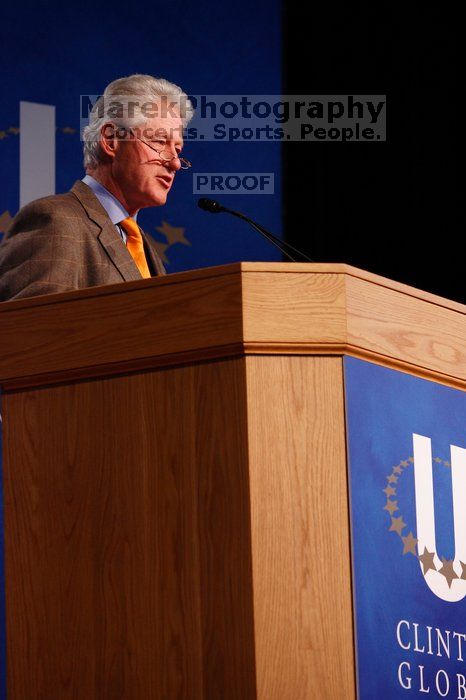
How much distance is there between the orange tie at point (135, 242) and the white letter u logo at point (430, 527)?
99 centimetres

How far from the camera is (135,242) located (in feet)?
8.71

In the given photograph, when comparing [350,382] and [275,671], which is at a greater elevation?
[350,382]

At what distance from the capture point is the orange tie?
103 inches

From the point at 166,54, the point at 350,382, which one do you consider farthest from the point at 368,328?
the point at 166,54

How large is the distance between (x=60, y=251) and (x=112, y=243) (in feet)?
0.45

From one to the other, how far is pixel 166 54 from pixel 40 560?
225 cm

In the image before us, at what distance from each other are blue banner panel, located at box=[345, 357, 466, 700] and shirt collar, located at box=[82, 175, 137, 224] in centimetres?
102

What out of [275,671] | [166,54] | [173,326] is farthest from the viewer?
[166,54]

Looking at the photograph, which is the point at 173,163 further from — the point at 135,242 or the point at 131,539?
the point at 131,539

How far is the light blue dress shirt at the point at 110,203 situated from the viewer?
8.66 feet

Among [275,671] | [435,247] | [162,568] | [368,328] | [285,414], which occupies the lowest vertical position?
[275,671]

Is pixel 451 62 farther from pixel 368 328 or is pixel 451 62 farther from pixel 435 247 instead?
pixel 368 328

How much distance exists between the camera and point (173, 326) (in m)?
1.71

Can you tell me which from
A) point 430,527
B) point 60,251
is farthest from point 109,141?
point 430,527
